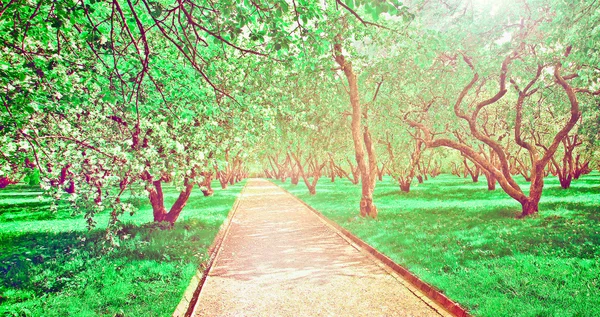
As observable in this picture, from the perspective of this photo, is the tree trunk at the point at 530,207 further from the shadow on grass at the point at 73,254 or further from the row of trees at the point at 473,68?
the shadow on grass at the point at 73,254

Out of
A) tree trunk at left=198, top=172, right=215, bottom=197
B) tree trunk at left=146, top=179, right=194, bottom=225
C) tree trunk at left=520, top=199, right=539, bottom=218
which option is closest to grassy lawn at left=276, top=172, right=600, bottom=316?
tree trunk at left=520, top=199, right=539, bottom=218

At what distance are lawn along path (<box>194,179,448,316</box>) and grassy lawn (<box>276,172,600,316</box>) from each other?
2.46 feet

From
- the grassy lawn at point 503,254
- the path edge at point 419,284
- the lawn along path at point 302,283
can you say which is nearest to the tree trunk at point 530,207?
the grassy lawn at point 503,254

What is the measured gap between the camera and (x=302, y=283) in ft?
19.9

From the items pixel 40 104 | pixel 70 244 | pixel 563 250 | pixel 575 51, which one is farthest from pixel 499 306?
pixel 70 244

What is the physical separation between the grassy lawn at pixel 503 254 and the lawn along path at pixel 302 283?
750mm

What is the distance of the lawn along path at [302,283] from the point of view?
4953mm

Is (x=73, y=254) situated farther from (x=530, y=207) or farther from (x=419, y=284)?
(x=530, y=207)

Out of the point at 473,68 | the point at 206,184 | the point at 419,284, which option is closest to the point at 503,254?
the point at 419,284

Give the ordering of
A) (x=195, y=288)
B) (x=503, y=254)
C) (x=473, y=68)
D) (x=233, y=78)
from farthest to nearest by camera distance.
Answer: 1. (x=473, y=68)
2. (x=233, y=78)
3. (x=503, y=254)
4. (x=195, y=288)

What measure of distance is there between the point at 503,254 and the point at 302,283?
497 cm

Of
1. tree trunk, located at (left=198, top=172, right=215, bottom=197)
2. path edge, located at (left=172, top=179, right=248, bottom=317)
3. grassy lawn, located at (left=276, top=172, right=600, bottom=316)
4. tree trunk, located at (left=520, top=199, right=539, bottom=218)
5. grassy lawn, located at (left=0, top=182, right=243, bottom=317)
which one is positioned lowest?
path edge, located at (left=172, top=179, right=248, bottom=317)

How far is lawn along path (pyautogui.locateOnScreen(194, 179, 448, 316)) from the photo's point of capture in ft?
16.3

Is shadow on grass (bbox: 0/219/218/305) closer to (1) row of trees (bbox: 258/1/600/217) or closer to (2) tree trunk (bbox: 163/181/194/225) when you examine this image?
(2) tree trunk (bbox: 163/181/194/225)
